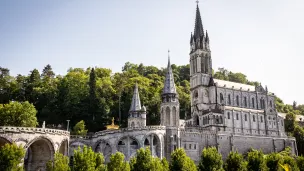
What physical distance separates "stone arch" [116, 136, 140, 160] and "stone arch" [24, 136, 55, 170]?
1001cm

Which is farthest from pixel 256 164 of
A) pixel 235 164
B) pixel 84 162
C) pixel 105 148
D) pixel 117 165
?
pixel 105 148

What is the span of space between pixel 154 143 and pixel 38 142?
55.4 ft

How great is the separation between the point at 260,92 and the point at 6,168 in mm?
58718

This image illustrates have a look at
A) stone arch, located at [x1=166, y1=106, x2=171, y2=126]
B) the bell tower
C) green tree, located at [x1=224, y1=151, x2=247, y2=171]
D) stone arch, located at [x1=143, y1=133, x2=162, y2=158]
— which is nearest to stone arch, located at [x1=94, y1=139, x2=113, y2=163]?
stone arch, located at [x1=143, y1=133, x2=162, y2=158]

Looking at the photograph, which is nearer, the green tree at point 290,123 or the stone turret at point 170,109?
the stone turret at point 170,109

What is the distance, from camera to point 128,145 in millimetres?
49875

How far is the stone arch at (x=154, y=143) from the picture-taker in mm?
50091

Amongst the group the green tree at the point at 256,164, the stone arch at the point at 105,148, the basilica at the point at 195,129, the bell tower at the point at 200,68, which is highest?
the bell tower at the point at 200,68

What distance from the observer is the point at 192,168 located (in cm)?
3594

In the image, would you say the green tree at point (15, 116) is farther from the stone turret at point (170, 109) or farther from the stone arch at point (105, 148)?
the stone turret at point (170, 109)

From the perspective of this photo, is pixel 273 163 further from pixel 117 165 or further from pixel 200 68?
pixel 200 68

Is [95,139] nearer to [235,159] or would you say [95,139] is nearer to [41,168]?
[41,168]

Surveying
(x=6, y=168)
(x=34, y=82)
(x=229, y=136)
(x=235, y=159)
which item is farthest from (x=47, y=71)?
(x=235, y=159)

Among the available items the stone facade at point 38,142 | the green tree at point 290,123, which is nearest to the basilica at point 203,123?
the stone facade at point 38,142
